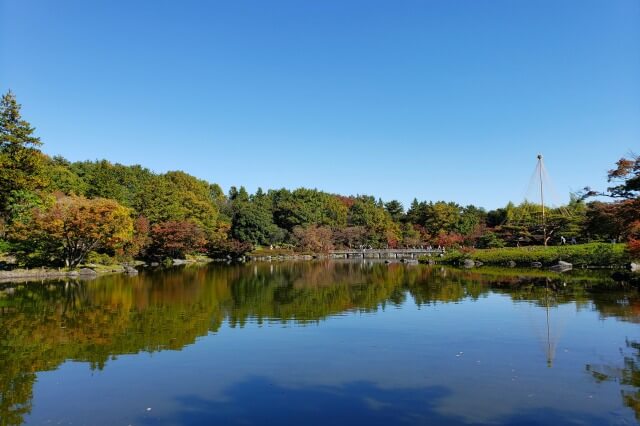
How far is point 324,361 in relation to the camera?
10.1 m

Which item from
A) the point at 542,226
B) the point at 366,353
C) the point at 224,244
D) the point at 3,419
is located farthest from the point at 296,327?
the point at 224,244

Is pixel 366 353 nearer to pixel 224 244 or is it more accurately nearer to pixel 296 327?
pixel 296 327

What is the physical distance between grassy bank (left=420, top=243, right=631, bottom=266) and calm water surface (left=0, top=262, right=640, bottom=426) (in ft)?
51.5

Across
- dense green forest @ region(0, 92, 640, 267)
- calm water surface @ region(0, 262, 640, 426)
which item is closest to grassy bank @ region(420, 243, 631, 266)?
dense green forest @ region(0, 92, 640, 267)

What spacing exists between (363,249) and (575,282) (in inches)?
1824

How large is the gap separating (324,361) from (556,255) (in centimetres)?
3213

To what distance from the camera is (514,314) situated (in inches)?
609

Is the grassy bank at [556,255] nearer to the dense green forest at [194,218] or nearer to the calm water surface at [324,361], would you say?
the dense green forest at [194,218]

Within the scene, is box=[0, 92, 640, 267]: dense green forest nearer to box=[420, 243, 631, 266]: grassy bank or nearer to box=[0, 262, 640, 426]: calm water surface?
box=[420, 243, 631, 266]: grassy bank

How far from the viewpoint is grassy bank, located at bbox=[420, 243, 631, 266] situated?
33250 mm

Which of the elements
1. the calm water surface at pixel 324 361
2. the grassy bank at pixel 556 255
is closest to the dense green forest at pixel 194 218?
the grassy bank at pixel 556 255

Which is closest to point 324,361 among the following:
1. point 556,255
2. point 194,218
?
point 556,255

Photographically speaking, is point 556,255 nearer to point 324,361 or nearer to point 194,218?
point 324,361

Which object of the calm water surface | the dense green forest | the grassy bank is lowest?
the calm water surface
